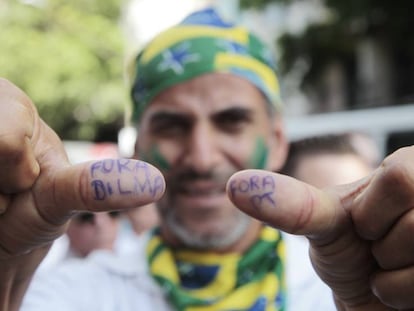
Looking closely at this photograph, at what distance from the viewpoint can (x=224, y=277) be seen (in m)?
1.73

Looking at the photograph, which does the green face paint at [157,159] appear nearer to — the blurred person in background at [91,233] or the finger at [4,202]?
the finger at [4,202]

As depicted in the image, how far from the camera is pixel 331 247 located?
1004 mm

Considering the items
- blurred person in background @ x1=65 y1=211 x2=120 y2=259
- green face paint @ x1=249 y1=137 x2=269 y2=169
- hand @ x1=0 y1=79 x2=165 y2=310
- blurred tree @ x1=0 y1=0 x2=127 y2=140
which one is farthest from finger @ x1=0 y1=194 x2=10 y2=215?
blurred tree @ x1=0 y1=0 x2=127 y2=140

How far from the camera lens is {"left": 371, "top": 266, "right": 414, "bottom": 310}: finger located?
95cm

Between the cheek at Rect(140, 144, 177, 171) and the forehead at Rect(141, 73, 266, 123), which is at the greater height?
the forehead at Rect(141, 73, 266, 123)

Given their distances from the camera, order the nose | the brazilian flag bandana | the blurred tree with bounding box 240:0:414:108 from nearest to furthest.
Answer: the brazilian flag bandana
the nose
the blurred tree with bounding box 240:0:414:108

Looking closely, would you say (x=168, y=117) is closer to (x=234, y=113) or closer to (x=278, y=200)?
(x=234, y=113)

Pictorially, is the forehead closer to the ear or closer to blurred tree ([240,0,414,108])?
the ear

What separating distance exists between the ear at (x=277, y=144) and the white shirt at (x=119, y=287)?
33cm

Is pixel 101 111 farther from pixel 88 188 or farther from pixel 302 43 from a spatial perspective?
pixel 88 188

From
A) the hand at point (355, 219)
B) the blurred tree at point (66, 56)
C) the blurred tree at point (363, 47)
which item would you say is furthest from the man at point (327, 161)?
the blurred tree at point (66, 56)

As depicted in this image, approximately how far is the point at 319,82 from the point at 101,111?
5.26 metres

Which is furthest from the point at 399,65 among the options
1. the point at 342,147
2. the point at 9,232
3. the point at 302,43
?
the point at 9,232

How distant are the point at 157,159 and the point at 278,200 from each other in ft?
3.22
